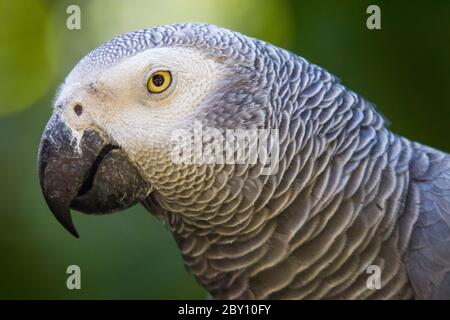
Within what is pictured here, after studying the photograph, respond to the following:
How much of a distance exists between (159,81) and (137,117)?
0.12 meters

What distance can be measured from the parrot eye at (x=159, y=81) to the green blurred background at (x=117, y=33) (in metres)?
1.84

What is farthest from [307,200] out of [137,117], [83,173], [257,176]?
[83,173]

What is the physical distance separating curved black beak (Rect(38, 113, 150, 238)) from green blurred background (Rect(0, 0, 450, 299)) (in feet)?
6.18

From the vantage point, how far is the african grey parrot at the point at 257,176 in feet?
4.60

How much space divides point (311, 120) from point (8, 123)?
104 inches

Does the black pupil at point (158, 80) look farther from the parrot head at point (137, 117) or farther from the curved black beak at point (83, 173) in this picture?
the curved black beak at point (83, 173)

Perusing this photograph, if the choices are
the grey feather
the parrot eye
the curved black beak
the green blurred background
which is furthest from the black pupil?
the green blurred background

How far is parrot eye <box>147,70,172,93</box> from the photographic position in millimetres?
1456

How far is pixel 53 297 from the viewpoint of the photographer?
3309 mm

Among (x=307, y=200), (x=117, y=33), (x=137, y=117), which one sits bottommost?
(x=307, y=200)

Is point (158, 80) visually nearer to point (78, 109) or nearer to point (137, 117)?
point (137, 117)

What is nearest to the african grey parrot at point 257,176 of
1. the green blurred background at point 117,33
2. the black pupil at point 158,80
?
the black pupil at point 158,80

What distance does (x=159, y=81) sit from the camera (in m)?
1.46

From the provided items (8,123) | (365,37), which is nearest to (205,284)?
(365,37)
